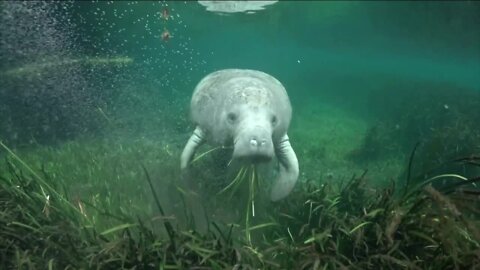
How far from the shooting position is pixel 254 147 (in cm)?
512

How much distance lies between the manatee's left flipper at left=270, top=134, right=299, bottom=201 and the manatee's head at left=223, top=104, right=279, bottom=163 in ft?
1.89

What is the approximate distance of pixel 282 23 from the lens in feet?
117

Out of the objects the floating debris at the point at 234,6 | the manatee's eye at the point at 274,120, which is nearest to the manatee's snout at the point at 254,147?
the manatee's eye at the point at 274,120

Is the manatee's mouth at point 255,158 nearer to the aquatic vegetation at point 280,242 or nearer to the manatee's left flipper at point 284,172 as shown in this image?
the manatee's left flipper at point 284,172

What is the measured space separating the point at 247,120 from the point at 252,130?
Result: 0.35 m

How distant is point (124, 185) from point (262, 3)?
2079 cm

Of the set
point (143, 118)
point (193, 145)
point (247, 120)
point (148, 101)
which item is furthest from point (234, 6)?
point (247, 120)

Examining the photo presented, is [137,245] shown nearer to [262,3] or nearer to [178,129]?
[178,129]

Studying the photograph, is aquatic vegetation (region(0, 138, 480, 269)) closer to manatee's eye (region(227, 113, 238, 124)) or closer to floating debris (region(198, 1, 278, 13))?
manatee's eye (region(227, 113, 238, 124))

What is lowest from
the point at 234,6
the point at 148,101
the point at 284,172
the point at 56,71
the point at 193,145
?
the point at 148,101

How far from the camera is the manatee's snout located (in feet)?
16.8

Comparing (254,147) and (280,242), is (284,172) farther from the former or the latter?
(280,242)

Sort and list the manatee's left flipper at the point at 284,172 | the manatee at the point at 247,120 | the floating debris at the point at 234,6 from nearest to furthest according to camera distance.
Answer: the manatee at the point at 247,120 → the manatee's left flipper at the point at 284,172 → the floating debris at the point at 234,6

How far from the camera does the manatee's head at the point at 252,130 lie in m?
5.14
